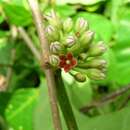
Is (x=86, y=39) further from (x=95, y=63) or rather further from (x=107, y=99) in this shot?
(x=107, y=99)

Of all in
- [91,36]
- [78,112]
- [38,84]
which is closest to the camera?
[91,36]

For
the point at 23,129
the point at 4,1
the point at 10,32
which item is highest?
the point at 4,1

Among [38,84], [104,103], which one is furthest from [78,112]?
[38,84]

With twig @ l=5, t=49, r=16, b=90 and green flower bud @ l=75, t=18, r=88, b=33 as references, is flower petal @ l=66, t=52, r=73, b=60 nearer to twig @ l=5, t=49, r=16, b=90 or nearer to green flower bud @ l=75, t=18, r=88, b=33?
green flower bud @ l=75, t=18, r=88, b=33

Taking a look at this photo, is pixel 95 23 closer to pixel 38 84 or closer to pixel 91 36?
pixel 38 84

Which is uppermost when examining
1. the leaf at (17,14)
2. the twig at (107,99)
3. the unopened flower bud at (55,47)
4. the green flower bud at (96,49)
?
the unopened flower bud at (55,47)

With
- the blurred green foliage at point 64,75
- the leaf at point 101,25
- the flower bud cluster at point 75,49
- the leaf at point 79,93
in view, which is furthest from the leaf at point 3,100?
the flower bud cluster at point 75,49

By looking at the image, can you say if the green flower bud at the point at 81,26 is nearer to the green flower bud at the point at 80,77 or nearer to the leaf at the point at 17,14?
the green flower bud at the point at 80,77
